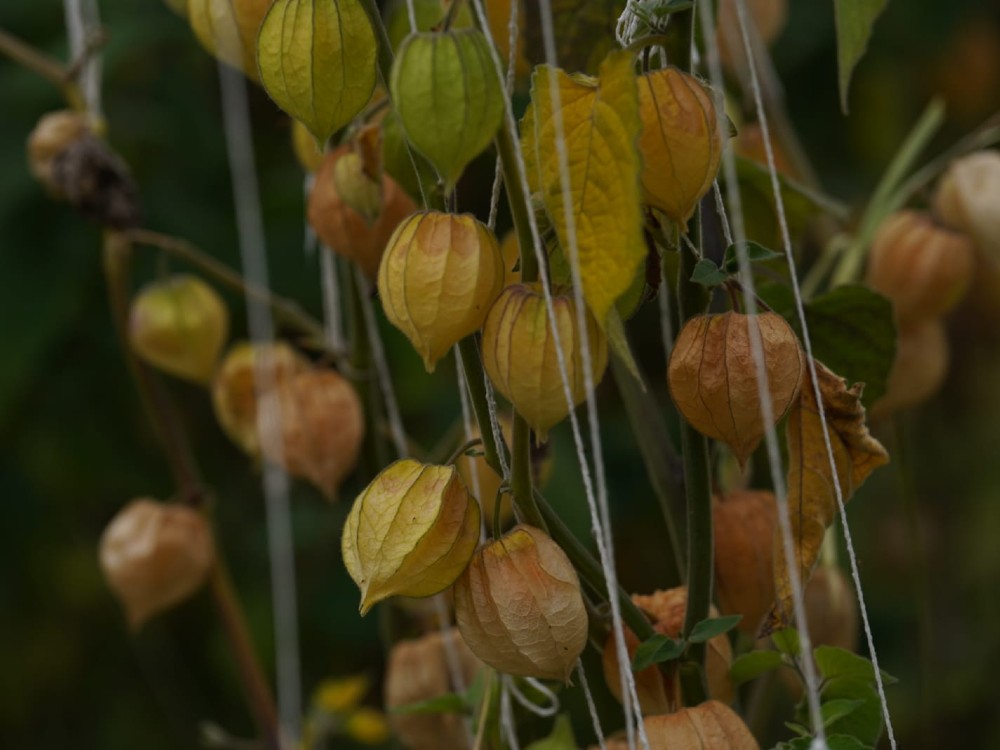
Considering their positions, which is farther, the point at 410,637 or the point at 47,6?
the point at 47,6

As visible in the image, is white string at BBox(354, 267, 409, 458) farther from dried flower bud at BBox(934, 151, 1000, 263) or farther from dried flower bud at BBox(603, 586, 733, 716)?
dried flower bud at BBox(934, 151, 1000, 263)

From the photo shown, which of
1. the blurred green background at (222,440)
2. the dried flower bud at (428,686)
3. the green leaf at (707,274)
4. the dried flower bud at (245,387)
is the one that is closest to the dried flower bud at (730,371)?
the green leaf at (707,274)

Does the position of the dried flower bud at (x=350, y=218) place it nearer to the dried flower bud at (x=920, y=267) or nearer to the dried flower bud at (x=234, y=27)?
the dried flower bud at (x=234, y=27)

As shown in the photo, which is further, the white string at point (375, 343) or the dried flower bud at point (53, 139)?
the dried flower bud at point (53, 139)

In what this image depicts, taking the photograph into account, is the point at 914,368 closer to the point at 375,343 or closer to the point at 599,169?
the point at 375,343

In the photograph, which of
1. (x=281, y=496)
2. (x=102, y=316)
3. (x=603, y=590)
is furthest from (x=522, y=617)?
(x=102, y=316)

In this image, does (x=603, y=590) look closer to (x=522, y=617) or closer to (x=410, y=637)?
(x=522, y=617)

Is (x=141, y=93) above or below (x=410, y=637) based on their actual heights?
above

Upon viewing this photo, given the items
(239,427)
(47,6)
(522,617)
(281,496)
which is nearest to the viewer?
(522,617)

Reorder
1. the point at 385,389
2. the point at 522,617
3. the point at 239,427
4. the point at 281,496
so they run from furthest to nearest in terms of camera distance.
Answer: the point at 281,496 → the point at 239,427 → the point at 385,389 → the point at 522,617
